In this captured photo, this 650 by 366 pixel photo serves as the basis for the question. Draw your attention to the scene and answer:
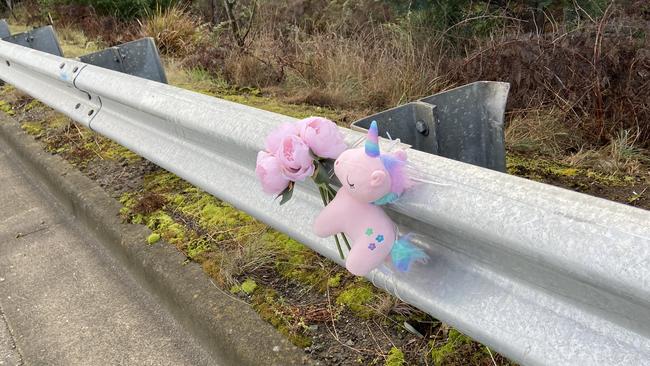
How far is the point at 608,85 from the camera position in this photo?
363 cm

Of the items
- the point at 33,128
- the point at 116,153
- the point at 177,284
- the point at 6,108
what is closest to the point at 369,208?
the point at 177,284

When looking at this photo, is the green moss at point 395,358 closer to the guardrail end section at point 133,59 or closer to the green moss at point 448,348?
the green moss at point 448,348

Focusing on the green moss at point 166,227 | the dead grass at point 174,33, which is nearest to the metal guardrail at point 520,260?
the green moss at point 166,227

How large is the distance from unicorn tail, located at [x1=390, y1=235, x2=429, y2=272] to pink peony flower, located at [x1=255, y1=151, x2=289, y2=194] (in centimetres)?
36

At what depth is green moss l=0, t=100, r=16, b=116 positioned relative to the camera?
5555 millimetres

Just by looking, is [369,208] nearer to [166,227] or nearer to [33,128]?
[166,227]

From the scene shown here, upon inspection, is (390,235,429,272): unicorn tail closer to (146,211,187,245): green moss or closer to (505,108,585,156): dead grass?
(146,211,187,245): green moss

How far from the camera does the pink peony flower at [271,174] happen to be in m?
1.73

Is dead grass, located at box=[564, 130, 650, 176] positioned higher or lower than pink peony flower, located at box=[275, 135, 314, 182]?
lower

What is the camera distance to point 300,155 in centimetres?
166

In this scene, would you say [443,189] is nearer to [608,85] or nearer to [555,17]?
[608,85]

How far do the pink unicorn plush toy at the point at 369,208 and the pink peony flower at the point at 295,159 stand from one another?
0.10 metres

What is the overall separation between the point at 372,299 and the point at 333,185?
0.51m

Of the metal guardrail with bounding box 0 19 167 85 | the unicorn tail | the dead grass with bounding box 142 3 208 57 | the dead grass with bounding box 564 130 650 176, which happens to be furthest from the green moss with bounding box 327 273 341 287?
the dead grass with bounding box 142 3 208 57
